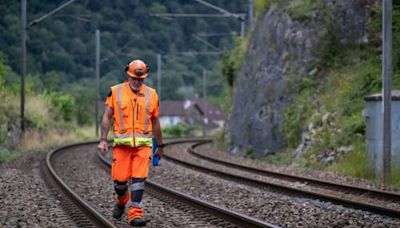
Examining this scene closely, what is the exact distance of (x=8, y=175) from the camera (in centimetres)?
1709

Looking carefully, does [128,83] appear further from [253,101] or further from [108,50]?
[108,50]

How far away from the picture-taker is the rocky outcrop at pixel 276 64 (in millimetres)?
23094

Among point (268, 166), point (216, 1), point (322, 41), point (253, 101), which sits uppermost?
point (216, 1)

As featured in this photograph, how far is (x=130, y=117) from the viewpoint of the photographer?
9.34 meters

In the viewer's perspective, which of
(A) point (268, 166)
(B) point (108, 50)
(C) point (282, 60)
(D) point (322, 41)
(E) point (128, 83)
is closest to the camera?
(E) point (128, 83)

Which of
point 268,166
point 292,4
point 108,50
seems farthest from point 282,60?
point 108,50

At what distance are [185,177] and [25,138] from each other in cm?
1643

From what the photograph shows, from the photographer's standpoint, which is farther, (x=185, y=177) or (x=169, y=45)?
(x=169, y=45)

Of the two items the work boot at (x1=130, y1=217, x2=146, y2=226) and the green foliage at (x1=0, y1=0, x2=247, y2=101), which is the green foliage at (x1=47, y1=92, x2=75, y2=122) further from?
the work boot at (x1=130, y1=217, x2=146, y2=226)

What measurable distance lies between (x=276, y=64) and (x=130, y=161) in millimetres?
16796

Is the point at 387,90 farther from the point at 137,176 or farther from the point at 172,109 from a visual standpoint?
the point at 172,109

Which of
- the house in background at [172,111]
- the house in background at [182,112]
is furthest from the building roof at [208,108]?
the house in background at [172,111]

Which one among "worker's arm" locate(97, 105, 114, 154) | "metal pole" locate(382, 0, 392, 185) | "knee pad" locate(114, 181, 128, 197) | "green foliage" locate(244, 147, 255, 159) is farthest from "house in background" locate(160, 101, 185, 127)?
"worker's arm" locate(97, 105, 114, 154)

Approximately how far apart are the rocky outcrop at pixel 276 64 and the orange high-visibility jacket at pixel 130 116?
14109 millimetres
